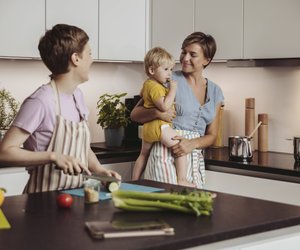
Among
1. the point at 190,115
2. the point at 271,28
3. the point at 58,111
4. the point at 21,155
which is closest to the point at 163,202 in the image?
the point at 21,155

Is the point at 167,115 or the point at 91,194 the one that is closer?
the point at 91,194

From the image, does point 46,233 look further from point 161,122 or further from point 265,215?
point 161,122

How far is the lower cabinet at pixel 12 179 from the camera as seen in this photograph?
351 centimetres

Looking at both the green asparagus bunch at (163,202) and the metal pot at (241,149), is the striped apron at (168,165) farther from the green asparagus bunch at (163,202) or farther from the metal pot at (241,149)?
the green asparagus bunch at (163,202)

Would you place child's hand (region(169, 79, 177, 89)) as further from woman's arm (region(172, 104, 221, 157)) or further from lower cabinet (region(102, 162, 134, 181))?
lower cabinet (region(102, 162, 134, 181))

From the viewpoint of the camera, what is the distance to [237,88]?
4348 millimetres

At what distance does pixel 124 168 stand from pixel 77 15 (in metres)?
1.01

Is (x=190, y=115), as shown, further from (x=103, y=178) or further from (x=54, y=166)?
(x=103, y=178)

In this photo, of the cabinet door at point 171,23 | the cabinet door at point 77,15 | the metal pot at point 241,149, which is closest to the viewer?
the metal pot at point 241,149

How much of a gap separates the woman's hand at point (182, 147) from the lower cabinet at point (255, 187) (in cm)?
28

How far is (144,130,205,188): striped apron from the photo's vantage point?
361cm

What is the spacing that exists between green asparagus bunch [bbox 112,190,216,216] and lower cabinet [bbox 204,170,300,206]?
135 cm

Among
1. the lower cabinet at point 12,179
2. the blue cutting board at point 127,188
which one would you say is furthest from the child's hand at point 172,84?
the blue cutting board at point 127,188

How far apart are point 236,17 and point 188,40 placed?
416 mm
